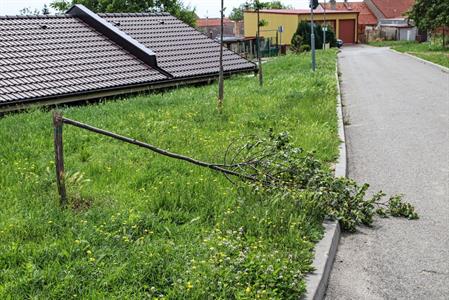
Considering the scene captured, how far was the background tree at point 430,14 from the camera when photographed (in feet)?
131

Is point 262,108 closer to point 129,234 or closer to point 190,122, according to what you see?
point 190,122

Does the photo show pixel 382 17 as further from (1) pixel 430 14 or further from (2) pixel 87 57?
(2) pixel 87 57

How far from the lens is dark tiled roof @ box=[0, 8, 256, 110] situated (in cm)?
1332

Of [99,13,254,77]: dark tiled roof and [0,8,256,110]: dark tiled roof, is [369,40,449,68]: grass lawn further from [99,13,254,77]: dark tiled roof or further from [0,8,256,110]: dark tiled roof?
[0,8,256,110]: dark tiled roof

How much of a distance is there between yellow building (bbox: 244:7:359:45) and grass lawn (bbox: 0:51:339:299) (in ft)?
169

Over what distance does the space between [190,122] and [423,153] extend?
3983 millimetres

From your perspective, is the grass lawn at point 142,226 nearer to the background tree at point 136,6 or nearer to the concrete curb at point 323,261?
→ the concrete curb at point 323,261

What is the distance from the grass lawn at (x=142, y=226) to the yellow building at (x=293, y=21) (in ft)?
169

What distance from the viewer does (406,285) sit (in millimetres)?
4285

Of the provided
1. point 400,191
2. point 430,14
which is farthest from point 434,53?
point 400,191

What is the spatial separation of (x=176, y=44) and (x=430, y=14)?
2858 cm

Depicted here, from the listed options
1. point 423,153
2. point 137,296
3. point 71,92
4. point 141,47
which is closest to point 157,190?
point 137,296

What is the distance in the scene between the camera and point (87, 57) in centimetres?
1582

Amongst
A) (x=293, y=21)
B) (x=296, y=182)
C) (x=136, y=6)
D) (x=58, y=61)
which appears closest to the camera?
(x=296, y=182)
